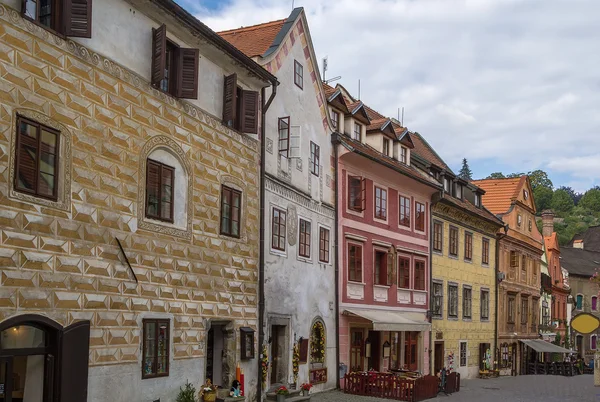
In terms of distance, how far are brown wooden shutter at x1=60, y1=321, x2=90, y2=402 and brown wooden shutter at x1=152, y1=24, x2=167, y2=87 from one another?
540 cm

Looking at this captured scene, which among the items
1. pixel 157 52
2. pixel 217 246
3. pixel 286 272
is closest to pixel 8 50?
pixel 157 52

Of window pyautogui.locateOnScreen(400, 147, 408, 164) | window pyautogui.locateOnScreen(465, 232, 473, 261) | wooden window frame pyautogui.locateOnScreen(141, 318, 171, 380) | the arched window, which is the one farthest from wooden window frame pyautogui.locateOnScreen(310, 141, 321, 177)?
window pyautogui.locateOnScreen(465, 232, 473, 261)

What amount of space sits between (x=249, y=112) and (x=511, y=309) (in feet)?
104

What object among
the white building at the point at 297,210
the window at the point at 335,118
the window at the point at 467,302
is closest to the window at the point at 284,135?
the white building at the point at 297,210

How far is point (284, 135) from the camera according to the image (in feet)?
77.3

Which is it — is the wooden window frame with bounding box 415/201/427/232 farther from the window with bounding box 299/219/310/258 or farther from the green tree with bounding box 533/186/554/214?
the green tree with bounding box 533/186/554/214

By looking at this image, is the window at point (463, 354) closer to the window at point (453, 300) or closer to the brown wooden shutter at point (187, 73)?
the window at point (453, 300)

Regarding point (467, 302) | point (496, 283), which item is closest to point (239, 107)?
point (467, 302)

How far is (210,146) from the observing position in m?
18.9

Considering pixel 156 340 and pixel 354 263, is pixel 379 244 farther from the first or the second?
pixel 156 340

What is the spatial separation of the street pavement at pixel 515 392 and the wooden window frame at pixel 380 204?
7159 millimetres

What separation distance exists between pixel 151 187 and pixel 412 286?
62.2 ft

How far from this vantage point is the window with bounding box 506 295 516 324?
46.9 m

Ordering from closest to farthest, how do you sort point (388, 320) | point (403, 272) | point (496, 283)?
1. point (388, 320)
2. point (403, 272)
3. point (496, 283)
